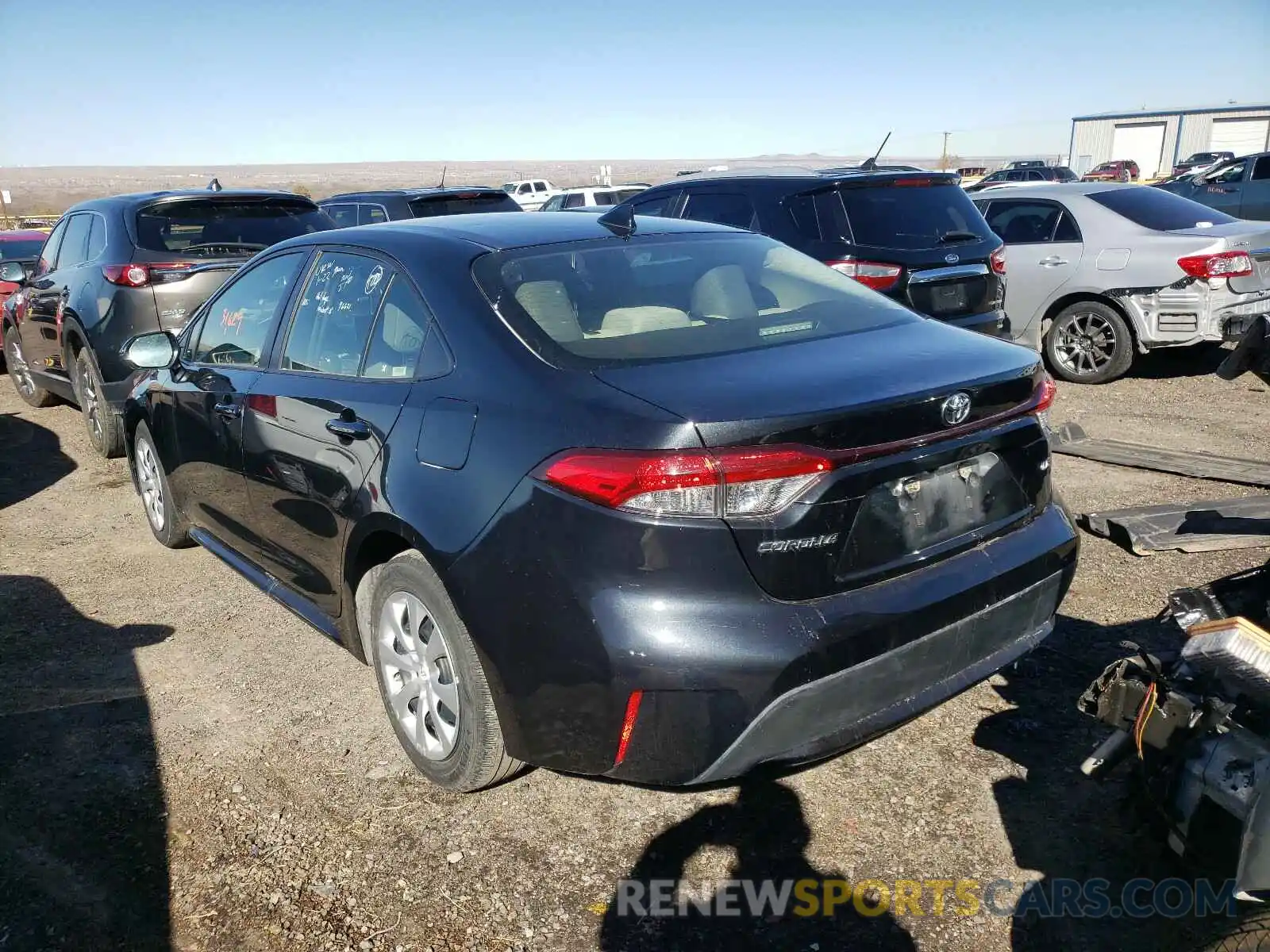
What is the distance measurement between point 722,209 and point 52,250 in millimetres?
5308

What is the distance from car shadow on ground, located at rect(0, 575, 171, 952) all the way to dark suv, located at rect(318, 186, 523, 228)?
26.3 feet

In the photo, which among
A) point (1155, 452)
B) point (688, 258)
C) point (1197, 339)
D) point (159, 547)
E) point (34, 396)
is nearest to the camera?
point (688, 258)

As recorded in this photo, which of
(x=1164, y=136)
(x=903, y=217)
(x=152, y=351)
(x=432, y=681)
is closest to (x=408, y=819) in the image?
(x=432, y=681)

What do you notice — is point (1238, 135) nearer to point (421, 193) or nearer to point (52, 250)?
point (421, 193)

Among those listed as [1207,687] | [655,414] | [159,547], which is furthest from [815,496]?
[159,547]

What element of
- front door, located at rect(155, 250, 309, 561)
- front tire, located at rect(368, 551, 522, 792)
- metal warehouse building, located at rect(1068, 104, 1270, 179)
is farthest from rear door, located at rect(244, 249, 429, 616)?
metal warehouse building, located at rect(1068, 104, 1270, 179)

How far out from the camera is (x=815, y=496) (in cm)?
233

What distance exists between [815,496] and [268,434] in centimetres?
219

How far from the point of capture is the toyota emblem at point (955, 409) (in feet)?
8.34

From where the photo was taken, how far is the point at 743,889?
8.49 feet

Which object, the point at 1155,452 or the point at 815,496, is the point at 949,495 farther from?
the point at 1155,452

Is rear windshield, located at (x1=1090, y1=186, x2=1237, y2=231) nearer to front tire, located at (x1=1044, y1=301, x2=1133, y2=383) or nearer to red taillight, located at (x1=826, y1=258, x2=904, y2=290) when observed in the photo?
front tire, located at (x1=1044, y1=301, x2=1133, y2=383)

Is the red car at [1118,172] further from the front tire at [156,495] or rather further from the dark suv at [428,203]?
the front tire at [156,495]

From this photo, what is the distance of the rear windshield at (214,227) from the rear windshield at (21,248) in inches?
232
